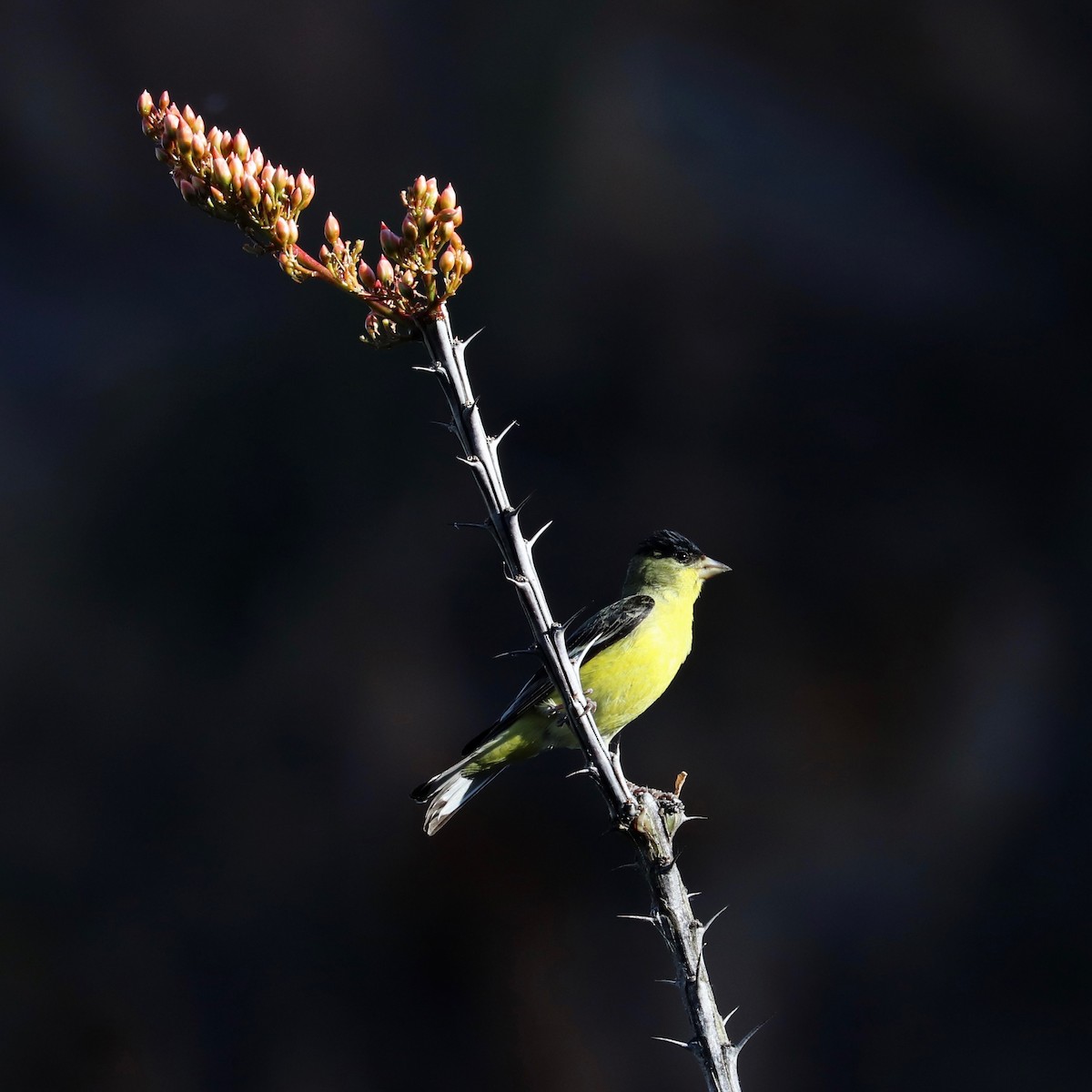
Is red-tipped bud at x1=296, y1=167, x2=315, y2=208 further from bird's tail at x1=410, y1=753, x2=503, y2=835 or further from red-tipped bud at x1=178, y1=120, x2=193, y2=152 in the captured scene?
bird's tail at x1=410, y1=753, x2=503, y2=835

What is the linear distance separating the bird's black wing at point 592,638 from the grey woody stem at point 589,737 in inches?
42.4

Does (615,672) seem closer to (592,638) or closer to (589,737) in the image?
(592,638)

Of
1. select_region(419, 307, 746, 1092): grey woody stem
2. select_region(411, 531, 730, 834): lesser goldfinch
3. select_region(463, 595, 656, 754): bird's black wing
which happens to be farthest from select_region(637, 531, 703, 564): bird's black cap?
select_region(419, 307, 746, 1092): grey woody stem

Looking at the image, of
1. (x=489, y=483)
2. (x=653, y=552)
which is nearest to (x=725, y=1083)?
(x=489, y=483)

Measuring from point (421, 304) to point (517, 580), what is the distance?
18.3 inches

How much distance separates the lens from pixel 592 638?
334cm

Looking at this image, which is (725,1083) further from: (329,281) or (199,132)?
(199,132)

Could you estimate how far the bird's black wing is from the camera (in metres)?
2.99

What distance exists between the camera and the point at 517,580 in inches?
Result: 64.8

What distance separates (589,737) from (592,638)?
157cm

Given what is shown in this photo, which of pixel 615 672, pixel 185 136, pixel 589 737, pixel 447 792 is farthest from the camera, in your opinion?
pixel 615 672

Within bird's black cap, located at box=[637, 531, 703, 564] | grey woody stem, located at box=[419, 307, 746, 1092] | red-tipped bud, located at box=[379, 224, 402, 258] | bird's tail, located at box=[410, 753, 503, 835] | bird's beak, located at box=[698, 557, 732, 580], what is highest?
bird's black cap, located at box=[637, 531, 703, 564]

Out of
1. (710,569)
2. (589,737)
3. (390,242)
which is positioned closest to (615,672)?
(710,569)

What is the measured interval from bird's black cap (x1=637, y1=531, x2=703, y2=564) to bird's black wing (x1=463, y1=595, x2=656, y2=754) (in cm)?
20
